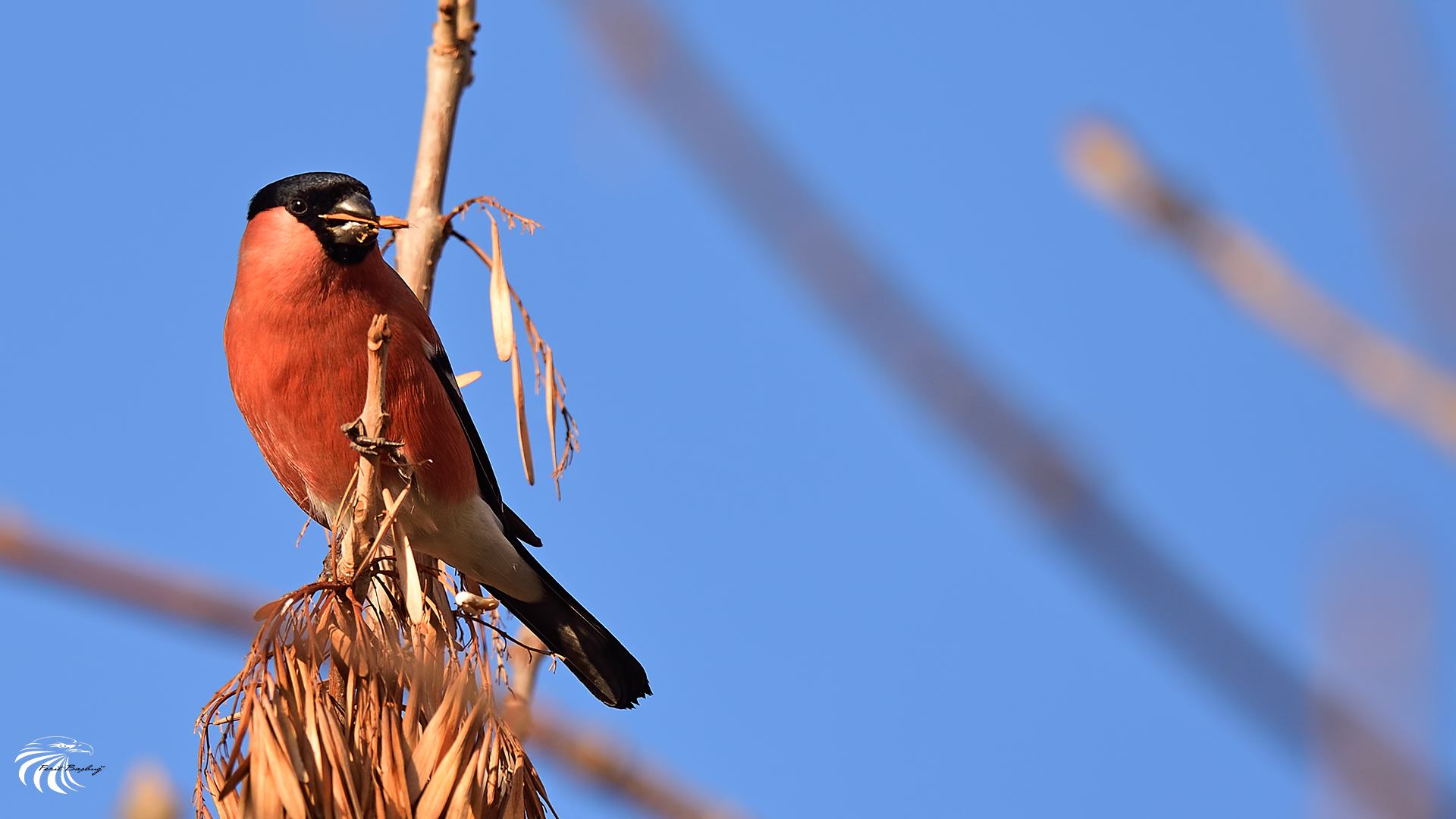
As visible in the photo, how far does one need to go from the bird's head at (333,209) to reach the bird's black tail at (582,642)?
1159 mm

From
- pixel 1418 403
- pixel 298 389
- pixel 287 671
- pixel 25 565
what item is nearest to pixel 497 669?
pixel 287 671

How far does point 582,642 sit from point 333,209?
1586 millimetres

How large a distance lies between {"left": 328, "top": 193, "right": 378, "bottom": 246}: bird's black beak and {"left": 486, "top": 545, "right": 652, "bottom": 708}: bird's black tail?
1181 millimetres

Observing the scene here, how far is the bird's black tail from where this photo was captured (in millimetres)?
4312

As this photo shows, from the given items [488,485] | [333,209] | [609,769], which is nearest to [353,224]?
[333,209]

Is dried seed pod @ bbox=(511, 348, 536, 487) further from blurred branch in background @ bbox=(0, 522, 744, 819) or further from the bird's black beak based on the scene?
blurred branch in background @ bbox=(0, 522, 744, 819)

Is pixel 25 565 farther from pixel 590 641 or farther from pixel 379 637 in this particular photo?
pixel 590 641

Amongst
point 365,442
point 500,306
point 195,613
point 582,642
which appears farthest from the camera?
point 582,642

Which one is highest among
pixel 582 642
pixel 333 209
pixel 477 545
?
pixel 333 209

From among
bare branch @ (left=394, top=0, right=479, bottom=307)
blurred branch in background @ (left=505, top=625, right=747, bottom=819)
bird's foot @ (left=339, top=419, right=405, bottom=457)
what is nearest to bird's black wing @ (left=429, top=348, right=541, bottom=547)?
bare branch @ (left=394, top=0, right=479, bottom=307)

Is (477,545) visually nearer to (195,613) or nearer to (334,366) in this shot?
(334,366)

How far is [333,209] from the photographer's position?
4051mm

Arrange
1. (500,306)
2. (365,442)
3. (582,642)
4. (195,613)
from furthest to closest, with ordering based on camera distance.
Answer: (582,642) → (500,306) → (365,442) → (195,613)

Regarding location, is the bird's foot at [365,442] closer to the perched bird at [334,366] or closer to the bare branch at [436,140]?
the perched bird at [334,366]
